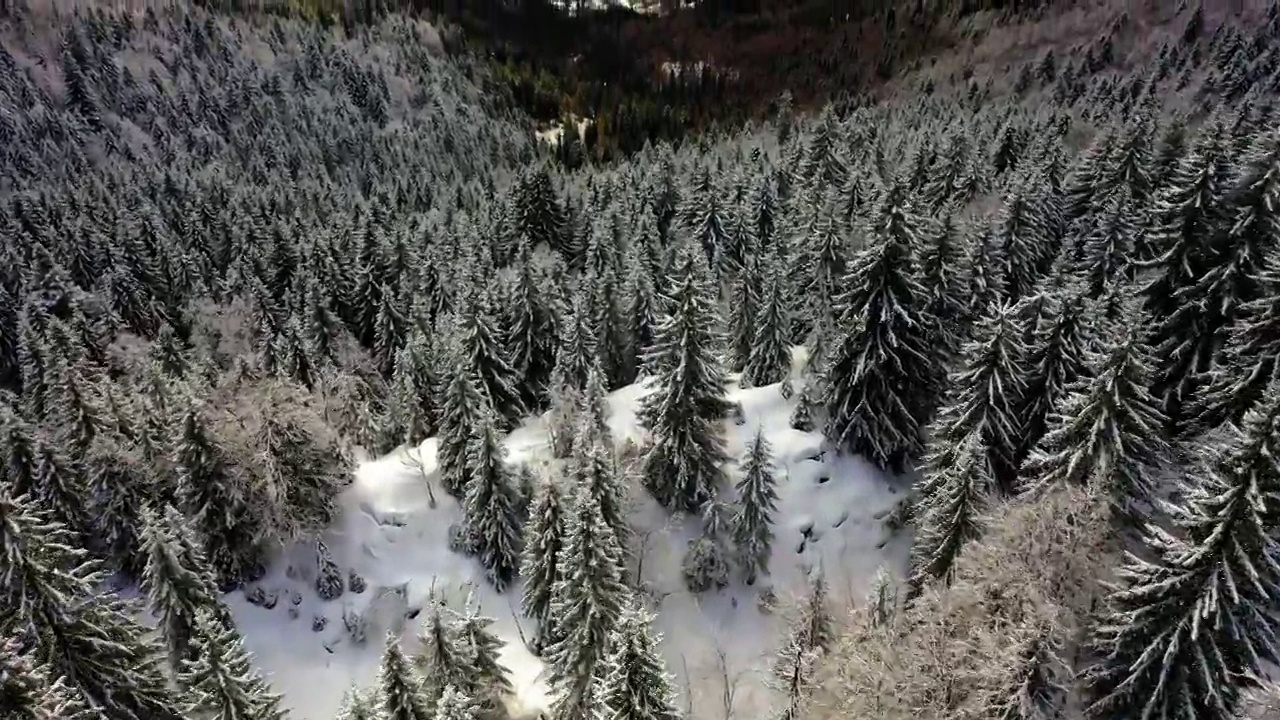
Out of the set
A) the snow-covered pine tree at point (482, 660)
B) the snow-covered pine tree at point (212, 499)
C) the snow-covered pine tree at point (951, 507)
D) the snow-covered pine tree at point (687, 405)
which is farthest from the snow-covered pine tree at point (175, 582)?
the snow-covered pine tree at point (951, 507)

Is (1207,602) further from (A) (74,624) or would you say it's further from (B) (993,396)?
(A) (74,624)

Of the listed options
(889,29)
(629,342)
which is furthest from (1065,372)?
(889,29)

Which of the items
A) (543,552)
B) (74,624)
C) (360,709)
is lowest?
(543,552)

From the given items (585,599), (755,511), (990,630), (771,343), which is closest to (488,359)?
(771,343)

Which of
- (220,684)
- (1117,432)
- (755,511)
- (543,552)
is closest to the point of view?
(220,684)

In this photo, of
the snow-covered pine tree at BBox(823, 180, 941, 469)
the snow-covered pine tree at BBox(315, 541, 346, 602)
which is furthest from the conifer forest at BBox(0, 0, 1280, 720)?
the snow-covered pine tree at BBox(315, 541, 346, 602)
